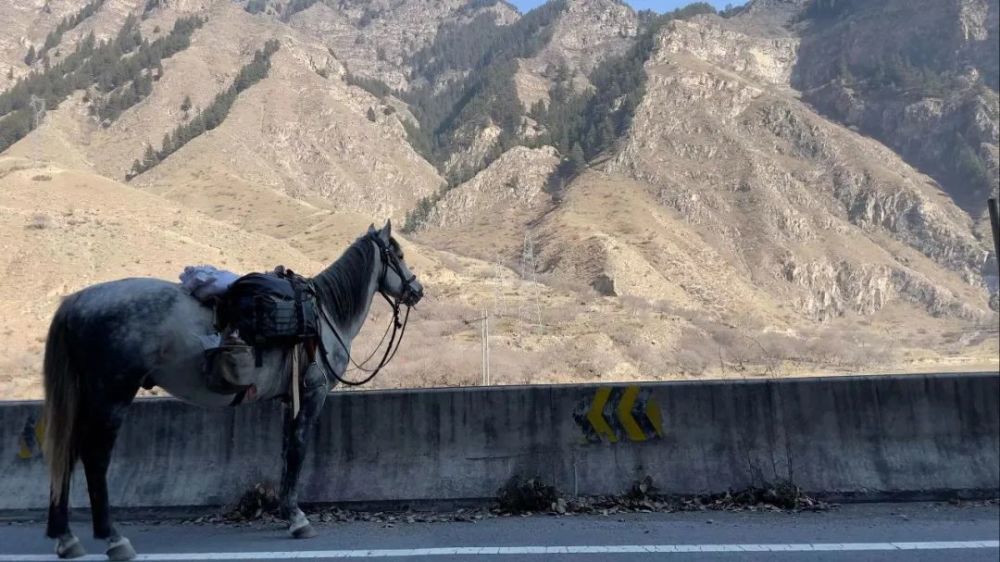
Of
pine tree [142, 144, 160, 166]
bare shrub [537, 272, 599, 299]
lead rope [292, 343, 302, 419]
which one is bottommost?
lead rope [292, 343, 302, 419]

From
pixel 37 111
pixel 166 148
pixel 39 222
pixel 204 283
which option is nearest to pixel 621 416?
pixel 204 283

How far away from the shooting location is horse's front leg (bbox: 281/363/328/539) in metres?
6.69

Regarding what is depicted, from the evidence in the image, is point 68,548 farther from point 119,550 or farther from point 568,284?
point 568,284

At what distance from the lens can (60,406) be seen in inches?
233

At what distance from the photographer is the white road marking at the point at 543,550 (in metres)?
6.08

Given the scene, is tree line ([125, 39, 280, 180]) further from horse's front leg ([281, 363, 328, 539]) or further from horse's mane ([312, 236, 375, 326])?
horse's front leg ([281, 363, 328, 539])

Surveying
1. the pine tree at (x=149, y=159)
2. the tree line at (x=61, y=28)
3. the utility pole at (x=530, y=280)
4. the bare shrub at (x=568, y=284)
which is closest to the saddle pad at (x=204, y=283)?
the utility pole at (x=530, y=280)

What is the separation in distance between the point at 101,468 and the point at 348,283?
260 cm

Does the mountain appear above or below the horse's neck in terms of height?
above

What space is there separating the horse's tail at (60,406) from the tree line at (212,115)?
93.0 m

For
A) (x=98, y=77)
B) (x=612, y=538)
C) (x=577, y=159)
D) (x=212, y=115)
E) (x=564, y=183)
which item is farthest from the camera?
(x=98, y=77)

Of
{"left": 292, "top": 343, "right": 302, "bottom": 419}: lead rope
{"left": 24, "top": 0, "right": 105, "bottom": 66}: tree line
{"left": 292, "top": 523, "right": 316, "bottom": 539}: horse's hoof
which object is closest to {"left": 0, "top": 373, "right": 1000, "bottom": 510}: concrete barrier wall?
{"left": 292, "top": 523, "right": 316, "bottom": 539}: horse's hoof

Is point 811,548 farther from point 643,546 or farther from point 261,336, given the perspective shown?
point 261,336

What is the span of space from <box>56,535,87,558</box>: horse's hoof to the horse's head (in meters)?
3.37
